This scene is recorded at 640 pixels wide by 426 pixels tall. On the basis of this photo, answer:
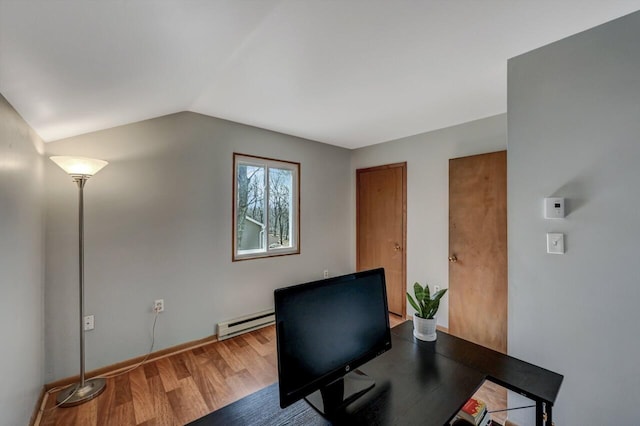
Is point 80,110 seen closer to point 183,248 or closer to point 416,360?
point 183,248

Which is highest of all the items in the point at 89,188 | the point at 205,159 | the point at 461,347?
the point at 205,159

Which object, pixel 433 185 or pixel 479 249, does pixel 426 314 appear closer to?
pixel 479 249

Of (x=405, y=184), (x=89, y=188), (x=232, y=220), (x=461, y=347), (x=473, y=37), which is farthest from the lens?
(x=405, y=184)

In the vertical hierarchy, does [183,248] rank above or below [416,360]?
above

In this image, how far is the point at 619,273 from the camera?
1.30 metres

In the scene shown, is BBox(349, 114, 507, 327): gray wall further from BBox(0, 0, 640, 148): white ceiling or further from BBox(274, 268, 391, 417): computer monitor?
BBox(274, 268, 391, 417): computer monitor

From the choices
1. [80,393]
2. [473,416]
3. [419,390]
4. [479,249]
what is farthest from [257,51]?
[80,393]

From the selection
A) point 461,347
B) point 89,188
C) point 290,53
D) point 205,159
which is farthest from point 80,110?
point 461,347

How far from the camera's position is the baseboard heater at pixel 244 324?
8.91 feet

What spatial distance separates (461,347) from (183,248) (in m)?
2.38

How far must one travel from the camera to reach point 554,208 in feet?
4.79

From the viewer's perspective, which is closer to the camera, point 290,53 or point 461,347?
point 461,347

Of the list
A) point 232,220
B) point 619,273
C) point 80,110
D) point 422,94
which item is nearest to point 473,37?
point 422,94

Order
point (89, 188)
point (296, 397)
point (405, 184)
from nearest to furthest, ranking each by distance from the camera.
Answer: point (296, 397) < point (89, 188) < point (405, 184)
